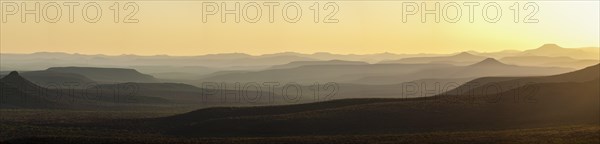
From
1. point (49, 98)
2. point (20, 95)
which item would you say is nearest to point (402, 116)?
point (20, 95)

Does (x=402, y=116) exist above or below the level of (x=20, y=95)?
below

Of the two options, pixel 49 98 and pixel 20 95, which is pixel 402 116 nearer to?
pixel 20 95

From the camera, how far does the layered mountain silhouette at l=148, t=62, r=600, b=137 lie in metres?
85.2

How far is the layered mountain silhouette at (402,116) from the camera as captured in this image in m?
85.2

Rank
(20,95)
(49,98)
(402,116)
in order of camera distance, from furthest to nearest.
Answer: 1. (49,98)
2. (20,95)
3. (402,116)

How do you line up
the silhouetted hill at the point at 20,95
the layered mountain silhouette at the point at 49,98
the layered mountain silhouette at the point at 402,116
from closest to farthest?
the layered mountain silhouette at the point at 402,116 → the silhouetted hill at the point at 20,95 → the layered mountain silhouette at the point at 49,98

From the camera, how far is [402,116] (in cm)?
9156

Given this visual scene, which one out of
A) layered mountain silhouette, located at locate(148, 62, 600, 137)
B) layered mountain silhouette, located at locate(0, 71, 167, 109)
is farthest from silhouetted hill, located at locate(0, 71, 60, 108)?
layered mountain silhouette, located at locate(148, 62, 600, 137)

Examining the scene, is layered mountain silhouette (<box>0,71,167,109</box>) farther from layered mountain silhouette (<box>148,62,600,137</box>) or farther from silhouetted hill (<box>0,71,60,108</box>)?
layered mountain silhouette (<box>148,62,600,137</box>)

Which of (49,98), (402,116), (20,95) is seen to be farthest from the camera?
(49,98)

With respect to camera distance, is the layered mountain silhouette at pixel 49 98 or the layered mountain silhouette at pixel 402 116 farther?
the layered mountain silhouette at pixel 49 98

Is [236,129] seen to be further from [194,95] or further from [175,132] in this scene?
[194,95]

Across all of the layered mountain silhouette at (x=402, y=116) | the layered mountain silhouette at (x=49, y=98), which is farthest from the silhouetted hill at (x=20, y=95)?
the layered mountain silhouette at (x=402, y=116)

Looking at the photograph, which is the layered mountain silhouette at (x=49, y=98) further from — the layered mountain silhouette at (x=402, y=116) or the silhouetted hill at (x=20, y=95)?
the layered mountain silhouette at (x=402, y=116)
